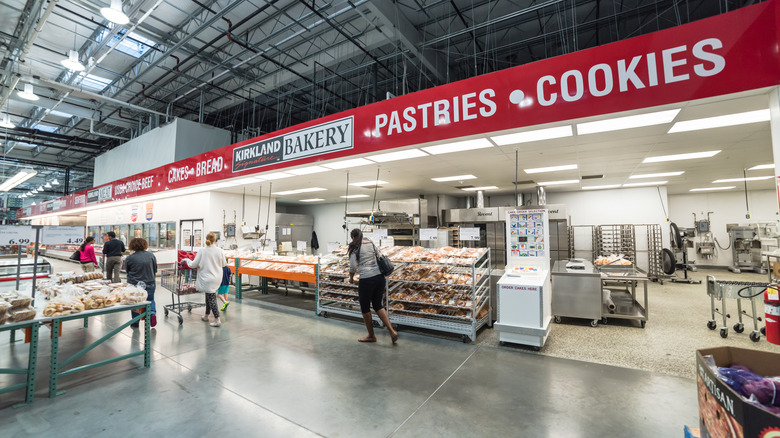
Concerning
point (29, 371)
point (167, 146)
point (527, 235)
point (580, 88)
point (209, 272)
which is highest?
point (167, 146)

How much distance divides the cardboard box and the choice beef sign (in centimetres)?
319

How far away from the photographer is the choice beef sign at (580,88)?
3.11 m

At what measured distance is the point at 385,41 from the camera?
8633 mm

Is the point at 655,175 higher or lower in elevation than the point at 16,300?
higher

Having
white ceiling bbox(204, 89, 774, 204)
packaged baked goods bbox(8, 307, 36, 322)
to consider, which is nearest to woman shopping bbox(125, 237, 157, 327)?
packaged baked goods bbox(8, 307, 36, 322)

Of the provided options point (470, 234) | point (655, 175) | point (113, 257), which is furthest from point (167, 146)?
point (655, 175)

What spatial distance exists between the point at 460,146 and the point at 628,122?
7.42ft

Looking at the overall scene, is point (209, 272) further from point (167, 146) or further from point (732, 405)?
point (167, 146)

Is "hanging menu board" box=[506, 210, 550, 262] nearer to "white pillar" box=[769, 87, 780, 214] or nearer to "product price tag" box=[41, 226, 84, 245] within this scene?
"white pillar" box=[769, 87, 780, 214]

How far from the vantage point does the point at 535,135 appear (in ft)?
15.6

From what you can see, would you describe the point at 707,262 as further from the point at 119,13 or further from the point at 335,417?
Answer: the point at 119,13

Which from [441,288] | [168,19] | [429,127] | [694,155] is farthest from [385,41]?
[694,155]

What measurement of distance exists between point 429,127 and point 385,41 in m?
5.13

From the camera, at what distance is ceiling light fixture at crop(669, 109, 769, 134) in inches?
157
